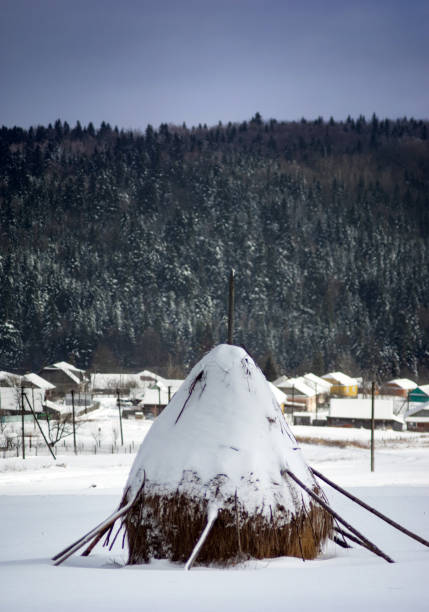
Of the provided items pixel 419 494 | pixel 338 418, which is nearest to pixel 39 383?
pixel 338 418

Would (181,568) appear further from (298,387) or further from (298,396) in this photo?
(298,387)

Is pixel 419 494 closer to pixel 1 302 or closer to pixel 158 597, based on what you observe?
pixel 158 597

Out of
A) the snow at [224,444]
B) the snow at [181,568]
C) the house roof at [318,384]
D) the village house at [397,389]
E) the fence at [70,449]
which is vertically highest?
the snow at [224,444]

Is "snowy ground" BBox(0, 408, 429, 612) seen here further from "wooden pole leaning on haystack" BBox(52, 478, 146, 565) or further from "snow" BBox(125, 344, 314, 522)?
"snow" BBox(125, 344, 314, 522)

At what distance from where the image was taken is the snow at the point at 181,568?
5.32 meters

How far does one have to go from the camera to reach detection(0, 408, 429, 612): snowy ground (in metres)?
5.33

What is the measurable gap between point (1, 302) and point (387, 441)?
449ft

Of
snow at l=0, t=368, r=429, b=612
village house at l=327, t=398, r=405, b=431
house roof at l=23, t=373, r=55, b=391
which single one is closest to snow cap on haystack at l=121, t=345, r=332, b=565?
snow at l=0, t=368, r=429, b=612

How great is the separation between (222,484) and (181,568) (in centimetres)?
101

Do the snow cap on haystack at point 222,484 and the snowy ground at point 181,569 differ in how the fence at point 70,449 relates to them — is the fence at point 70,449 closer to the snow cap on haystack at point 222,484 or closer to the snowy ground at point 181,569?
the snowy ground at point 181,569

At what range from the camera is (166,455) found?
811 cm

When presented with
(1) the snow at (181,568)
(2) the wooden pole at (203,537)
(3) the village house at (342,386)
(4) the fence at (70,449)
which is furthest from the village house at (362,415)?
(2) the wooden pole at (203,537)

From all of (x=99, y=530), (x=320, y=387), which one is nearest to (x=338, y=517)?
(x=99, y=530)

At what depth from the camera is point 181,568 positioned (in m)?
7.35
